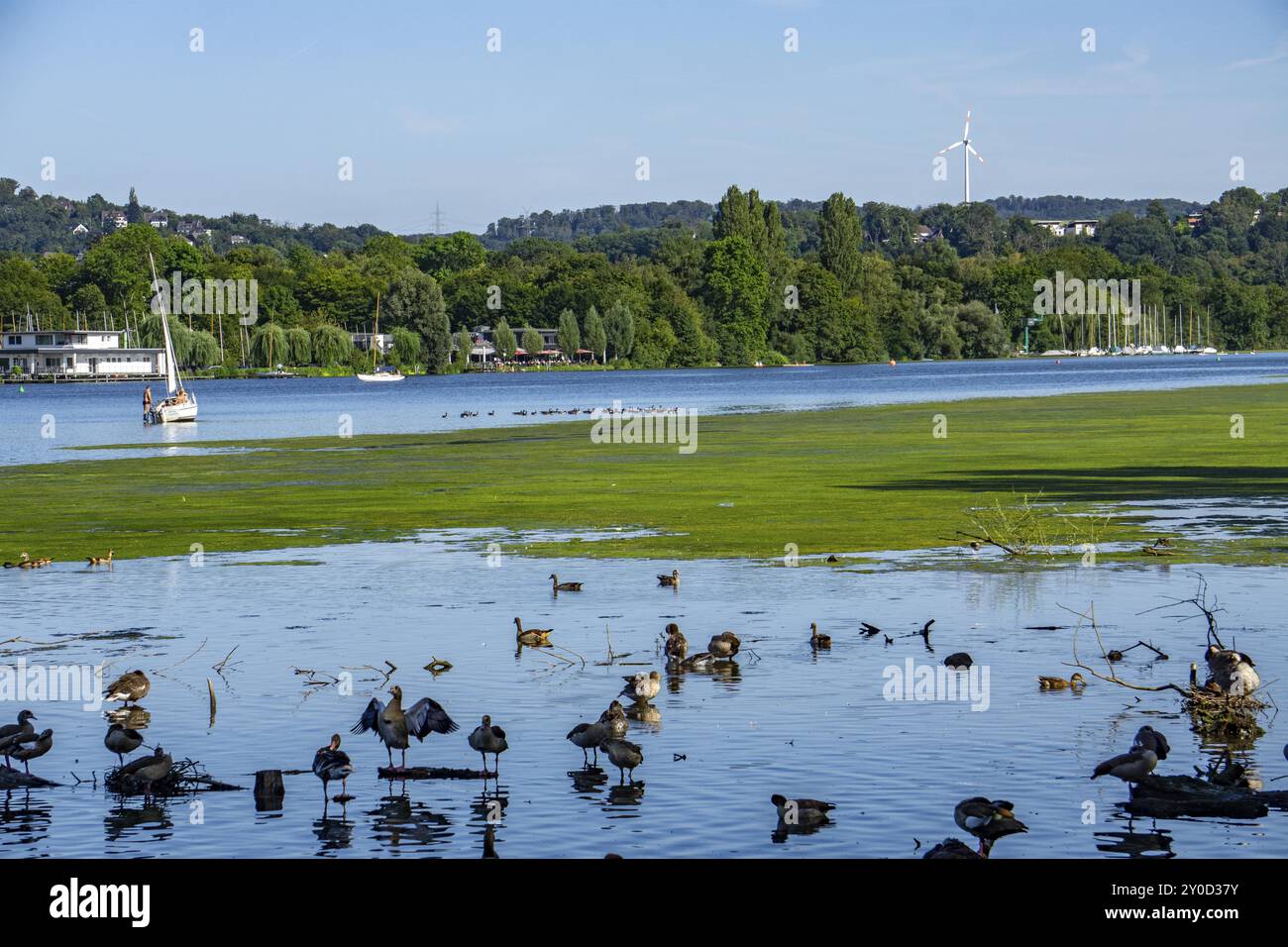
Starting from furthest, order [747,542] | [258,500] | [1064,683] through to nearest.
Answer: [258,500]
[747,542]
[1064,683]

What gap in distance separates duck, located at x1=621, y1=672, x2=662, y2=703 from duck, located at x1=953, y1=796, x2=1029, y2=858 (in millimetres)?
5655

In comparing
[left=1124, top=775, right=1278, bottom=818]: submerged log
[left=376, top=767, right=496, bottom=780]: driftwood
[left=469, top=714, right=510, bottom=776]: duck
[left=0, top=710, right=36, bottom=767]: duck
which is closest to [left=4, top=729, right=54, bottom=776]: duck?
[left=0, top=710, right=36, bottom=767]: duck

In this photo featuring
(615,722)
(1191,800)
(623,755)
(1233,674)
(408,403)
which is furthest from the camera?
Answer: (408,403)

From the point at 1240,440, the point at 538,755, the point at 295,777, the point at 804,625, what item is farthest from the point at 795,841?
the point at 1240,440

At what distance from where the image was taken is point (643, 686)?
62.3ft

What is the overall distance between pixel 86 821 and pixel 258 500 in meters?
32.6

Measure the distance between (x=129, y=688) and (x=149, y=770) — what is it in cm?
404

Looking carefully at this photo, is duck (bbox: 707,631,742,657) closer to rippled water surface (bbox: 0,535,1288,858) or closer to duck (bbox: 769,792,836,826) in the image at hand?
rippled water surface (bbox: 0,535,1288,858)

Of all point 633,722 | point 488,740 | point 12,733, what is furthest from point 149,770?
point 633,722

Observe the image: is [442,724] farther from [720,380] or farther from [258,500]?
[720,380]

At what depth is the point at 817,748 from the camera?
17.2 meters

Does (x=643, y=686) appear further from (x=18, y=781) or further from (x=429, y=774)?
(x=18, y=781)

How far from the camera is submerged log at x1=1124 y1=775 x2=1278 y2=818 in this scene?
48.3 feet

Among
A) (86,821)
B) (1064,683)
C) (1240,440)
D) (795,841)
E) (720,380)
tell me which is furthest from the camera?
(720,380)
